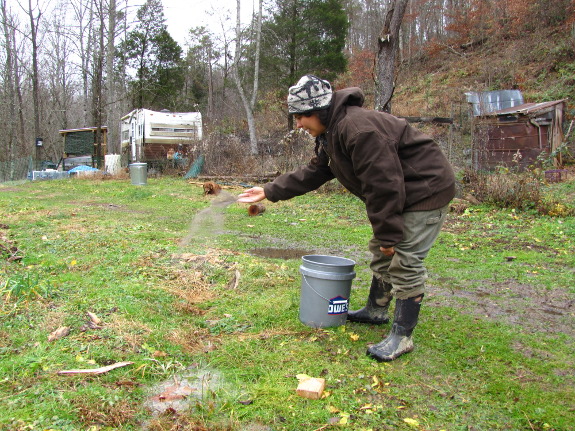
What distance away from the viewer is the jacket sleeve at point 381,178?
106 inches

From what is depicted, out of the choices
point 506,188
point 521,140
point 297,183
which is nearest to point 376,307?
point 297,183

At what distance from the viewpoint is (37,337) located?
298 cm

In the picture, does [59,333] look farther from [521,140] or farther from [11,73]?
[11,73]

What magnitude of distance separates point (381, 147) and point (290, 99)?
0.66 m

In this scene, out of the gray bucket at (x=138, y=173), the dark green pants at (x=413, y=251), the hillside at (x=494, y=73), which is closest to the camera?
the dark green pants at (x=413, y=251)

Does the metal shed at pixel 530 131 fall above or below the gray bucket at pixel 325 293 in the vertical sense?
above

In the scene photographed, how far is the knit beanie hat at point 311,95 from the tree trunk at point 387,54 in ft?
25.3

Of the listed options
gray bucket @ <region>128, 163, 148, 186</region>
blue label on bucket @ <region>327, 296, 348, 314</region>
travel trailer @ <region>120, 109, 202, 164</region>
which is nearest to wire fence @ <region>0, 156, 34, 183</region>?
travel trailer @ <region>120, 109, 202, 164</region>

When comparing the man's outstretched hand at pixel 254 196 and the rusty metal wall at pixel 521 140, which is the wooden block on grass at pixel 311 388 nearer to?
the man's outstretched hand at pixel 254 196

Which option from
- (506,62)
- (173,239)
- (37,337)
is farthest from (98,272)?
(506,62)

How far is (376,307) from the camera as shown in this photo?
352 centimetres

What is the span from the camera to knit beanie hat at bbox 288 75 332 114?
9.61ft

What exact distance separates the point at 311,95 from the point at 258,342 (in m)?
1.62

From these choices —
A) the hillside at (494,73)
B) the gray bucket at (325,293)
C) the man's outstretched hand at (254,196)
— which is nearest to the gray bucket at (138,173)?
the hillside at (494,73)
